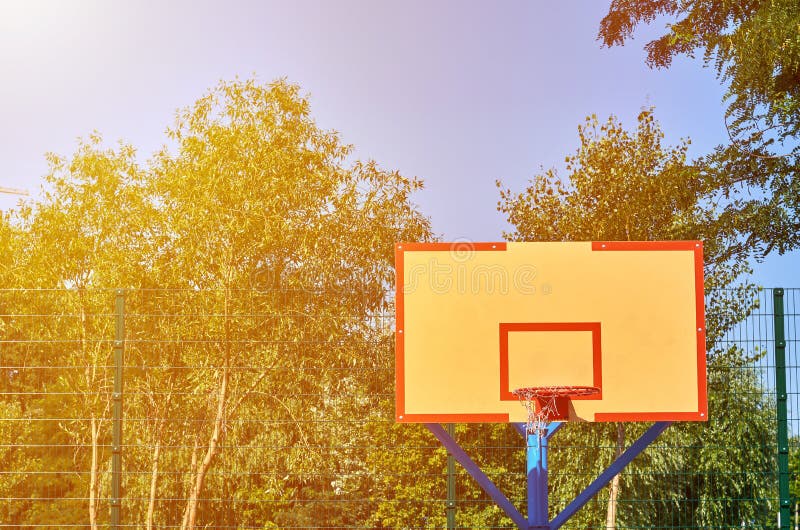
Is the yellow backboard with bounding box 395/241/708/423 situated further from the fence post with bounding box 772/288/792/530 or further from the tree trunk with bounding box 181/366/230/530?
the tree trunk with bounding box 181/366/230/530

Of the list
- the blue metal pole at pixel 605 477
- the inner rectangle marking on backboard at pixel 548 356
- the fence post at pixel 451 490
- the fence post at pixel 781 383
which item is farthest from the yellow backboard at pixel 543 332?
the fence post at pixel 781 383

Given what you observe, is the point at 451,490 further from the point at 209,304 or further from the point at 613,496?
the point at 209,304

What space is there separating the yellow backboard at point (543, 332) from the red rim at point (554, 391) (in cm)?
10

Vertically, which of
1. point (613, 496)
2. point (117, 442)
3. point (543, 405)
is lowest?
point (613, 496)

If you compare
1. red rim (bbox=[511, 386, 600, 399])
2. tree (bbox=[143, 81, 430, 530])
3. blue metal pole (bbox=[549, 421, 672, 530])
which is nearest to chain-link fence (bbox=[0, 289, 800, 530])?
blue metal pole (bbox=[549, 421, 672, 530])

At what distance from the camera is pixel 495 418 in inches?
221

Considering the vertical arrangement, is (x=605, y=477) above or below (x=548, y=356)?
below

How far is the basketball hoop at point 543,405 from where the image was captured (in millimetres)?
5441

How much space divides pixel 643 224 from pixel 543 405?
6.95 m

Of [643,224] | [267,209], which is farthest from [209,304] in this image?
[643,224]

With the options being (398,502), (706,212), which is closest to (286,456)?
(398,502)

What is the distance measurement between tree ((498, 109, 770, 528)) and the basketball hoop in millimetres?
1538

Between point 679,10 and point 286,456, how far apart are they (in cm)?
789

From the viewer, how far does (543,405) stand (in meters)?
5.51
